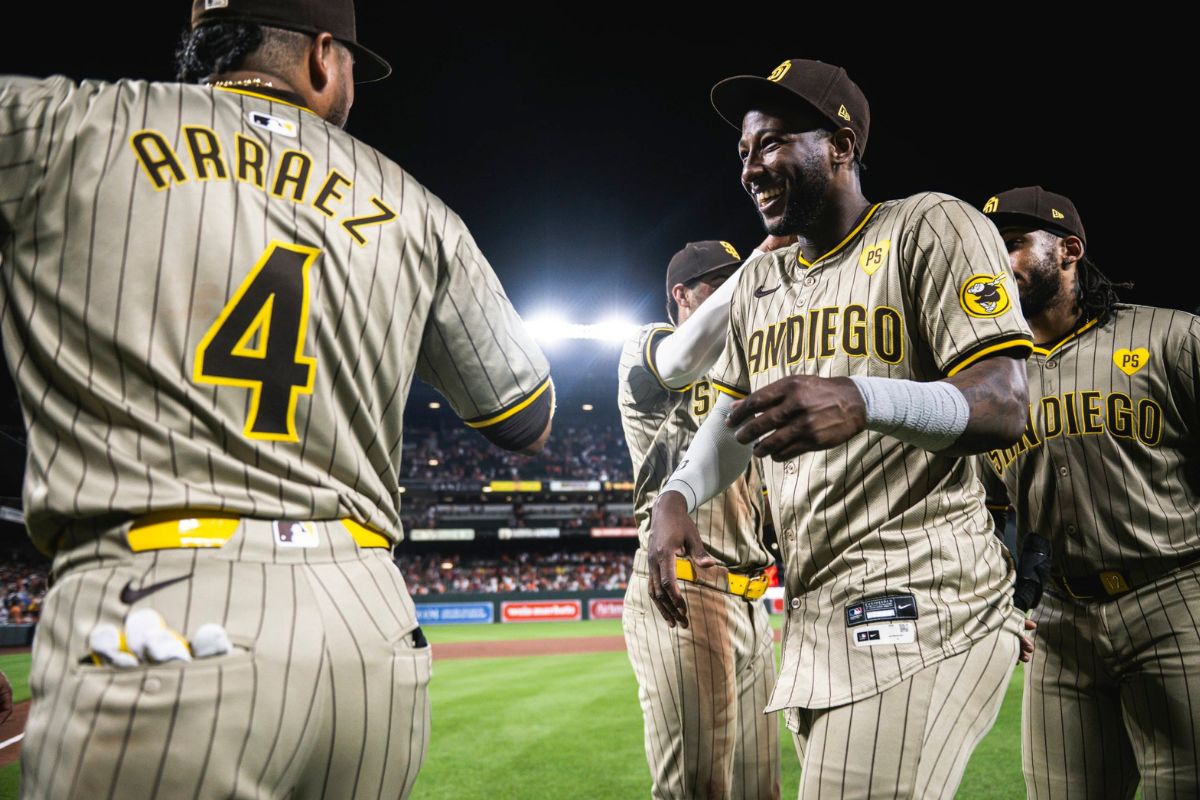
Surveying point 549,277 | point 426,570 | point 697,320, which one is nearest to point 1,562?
point 426,570

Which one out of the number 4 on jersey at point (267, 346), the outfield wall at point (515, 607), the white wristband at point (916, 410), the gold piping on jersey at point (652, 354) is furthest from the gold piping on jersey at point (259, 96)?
the outfield wall at point (515, 607)

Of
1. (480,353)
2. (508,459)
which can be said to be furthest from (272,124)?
(508,459)

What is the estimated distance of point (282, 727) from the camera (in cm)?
123

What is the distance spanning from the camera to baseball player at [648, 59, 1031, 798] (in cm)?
179

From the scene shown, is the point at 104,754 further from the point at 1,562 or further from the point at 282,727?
the point at 1,562

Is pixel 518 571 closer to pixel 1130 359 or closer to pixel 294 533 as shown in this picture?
pixel 1130 359

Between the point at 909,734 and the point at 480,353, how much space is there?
4.28 ft

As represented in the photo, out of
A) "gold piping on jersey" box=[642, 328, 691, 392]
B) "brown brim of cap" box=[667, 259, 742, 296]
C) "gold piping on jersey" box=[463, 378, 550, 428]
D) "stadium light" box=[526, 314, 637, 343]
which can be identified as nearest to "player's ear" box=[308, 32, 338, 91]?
"gold piping on jersey" box=[463, 378, 550, 428]

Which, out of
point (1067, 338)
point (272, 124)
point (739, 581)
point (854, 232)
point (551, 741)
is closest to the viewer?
point (272, 124)

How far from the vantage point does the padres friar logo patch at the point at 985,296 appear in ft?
6.42

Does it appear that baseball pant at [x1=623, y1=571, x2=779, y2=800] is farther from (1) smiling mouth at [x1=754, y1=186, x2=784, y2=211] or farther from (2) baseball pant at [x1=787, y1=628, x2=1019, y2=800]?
(1) smiling mouth at [x1=754, y1=186, x2=784, y2=211]

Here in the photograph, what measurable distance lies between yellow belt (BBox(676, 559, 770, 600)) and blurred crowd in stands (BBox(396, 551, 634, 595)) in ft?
103

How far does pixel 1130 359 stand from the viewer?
10.7 ft

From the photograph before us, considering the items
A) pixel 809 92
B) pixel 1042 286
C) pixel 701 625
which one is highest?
pixel 809 92
